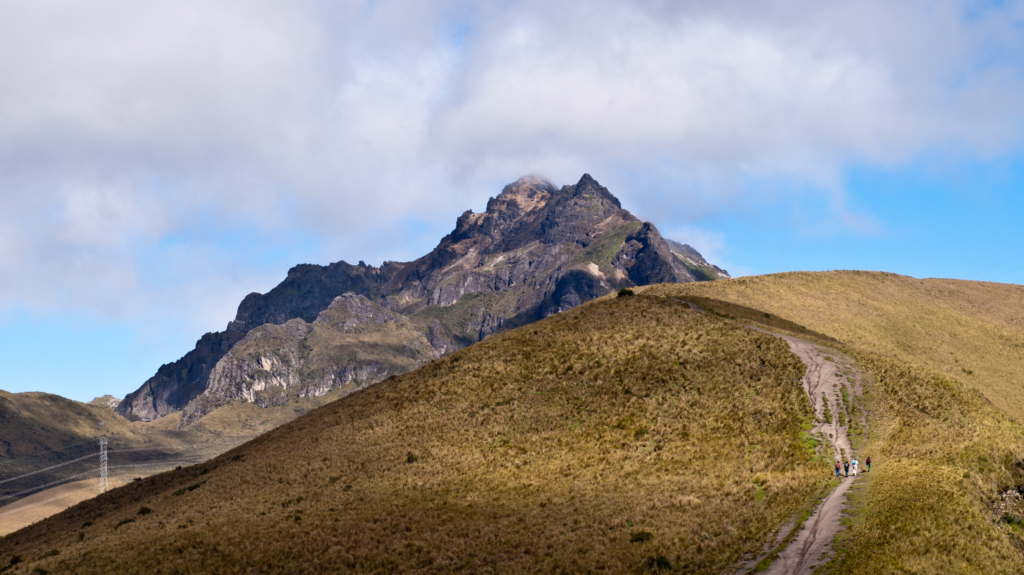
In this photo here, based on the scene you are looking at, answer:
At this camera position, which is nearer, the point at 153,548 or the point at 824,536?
the point at 824,536

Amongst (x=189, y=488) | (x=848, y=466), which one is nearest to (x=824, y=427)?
(x=848, y=466)

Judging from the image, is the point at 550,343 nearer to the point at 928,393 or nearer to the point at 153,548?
the point at 928,393

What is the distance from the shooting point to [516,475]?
5603cm

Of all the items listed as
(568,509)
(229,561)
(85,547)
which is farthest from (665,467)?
(85,547)

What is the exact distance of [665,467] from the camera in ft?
172

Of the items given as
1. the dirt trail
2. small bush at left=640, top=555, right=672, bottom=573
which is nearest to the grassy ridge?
the dirt trail

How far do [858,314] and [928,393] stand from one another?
55594mm

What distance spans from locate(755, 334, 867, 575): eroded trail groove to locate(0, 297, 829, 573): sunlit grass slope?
180cm

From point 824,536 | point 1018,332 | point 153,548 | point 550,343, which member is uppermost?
point 550,343

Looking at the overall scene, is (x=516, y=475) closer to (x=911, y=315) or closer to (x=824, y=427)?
(x=824, y=427)

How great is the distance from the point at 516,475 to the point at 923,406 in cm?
3744

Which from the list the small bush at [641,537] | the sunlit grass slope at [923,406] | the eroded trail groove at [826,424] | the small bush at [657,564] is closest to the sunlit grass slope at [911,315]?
the sunlit grass slope at [923,406]

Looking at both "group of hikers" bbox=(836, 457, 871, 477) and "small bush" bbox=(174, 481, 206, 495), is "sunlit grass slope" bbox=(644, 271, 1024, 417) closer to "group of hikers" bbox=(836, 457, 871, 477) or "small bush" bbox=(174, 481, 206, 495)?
"group of hikers" bbox=(836, 457, 871, 477)

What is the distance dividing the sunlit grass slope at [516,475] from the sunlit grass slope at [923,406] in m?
5.92
